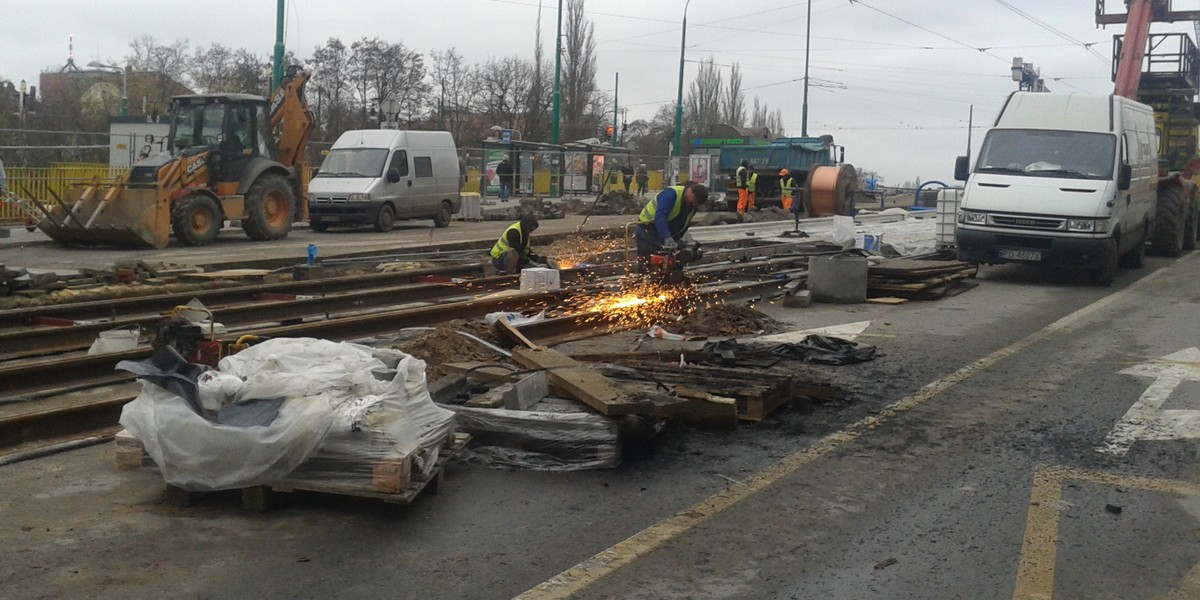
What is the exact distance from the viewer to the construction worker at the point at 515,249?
14.2 metres

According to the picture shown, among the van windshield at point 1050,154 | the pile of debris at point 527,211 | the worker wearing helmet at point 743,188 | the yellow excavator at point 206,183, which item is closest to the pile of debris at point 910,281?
the van windshield at point 1050,154

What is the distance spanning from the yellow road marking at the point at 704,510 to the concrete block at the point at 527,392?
4.81 ft

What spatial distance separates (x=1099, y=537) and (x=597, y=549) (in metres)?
2.38

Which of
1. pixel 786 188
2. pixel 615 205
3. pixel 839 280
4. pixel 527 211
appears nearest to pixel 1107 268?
pixel 839 280

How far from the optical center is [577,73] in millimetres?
63094

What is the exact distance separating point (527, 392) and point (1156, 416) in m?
4.44

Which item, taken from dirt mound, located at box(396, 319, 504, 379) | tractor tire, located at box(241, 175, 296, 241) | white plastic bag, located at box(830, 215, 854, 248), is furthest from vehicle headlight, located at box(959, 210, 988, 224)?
tractor tire, located at box(241, 175, 296, 241)

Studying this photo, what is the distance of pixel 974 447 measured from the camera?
6.89m

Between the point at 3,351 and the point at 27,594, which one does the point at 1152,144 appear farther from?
the point at 27,594

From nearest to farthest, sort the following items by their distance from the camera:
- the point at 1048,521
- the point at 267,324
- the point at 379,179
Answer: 1. the point at 1048,521
2. the point at 267,324
3. the point at 379,179

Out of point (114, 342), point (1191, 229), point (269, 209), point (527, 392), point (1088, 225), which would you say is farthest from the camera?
point (1191, 229)

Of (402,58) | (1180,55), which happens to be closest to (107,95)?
(402,58)

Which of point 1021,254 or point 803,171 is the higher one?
point 803,171

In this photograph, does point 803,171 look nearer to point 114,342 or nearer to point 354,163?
point 354,163
